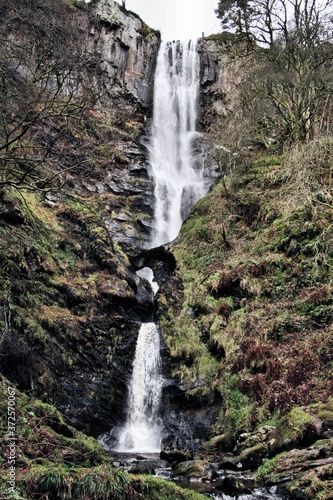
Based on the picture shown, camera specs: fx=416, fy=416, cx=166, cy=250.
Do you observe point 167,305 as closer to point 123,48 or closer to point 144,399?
point 144,399

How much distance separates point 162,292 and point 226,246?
2.90m

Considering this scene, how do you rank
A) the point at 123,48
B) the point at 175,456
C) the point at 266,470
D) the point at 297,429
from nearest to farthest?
the point at 266,470
the point at 297,429
the point at 175,456
the point at 123,48

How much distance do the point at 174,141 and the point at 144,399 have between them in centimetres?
1868

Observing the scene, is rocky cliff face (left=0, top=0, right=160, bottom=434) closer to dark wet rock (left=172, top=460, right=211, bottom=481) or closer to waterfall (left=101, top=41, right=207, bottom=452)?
waterfall (left=101, top=41, right=207, bottom=452)

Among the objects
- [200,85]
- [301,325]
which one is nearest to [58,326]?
[301,325]

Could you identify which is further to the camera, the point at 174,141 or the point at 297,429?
the point at 174,141

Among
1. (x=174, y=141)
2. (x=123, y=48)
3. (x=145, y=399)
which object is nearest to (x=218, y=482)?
(x=145, y=399)

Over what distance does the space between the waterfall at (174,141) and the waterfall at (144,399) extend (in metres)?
8.10

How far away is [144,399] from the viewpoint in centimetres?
1248

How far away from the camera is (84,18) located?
29.6 metres

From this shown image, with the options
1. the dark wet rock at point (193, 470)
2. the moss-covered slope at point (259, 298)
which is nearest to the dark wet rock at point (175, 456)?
the dark wet rock at point (193, 470)

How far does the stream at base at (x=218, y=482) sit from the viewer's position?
21.4ft

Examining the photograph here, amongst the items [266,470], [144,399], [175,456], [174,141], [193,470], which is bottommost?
[175,456]

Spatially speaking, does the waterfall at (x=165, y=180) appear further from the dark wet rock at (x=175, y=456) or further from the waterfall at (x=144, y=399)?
the dark wet rock at (x=175, y=456)
